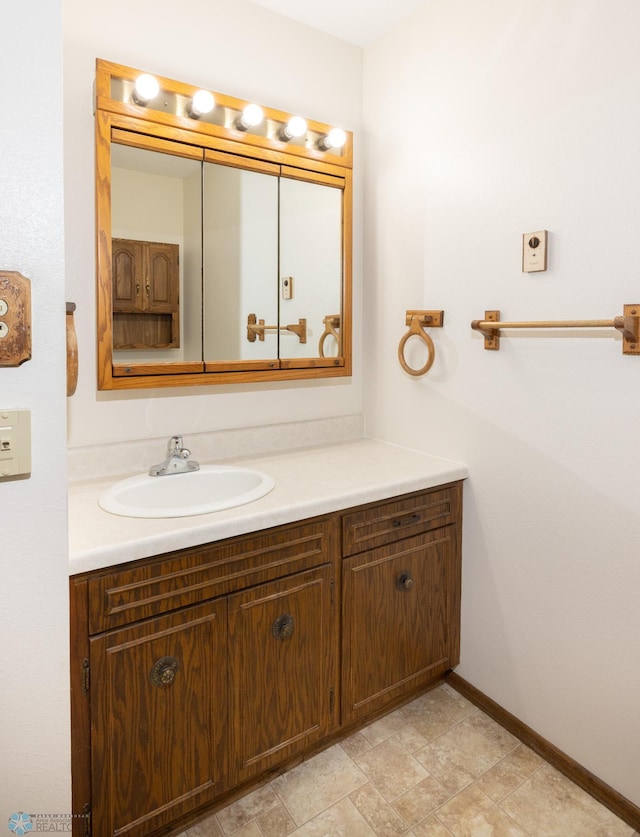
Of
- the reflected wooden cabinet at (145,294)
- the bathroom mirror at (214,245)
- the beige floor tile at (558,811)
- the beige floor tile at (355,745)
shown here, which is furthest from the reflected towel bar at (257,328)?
the beige floor tile at (558,811)

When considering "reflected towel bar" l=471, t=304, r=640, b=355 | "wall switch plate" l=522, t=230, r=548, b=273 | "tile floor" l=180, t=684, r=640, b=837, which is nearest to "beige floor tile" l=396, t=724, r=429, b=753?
"tile floor" l=180, t=684, r=640, b=837

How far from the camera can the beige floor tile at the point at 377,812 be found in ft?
4.94

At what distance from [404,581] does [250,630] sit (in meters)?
0.59

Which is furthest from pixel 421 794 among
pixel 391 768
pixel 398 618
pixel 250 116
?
pixel 250 116

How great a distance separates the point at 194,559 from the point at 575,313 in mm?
1272

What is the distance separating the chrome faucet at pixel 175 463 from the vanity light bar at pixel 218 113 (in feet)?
3.39

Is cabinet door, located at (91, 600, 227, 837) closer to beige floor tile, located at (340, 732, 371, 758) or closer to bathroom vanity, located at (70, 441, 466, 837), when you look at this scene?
bathroom vanity, located at (70, 441, 466, 837)

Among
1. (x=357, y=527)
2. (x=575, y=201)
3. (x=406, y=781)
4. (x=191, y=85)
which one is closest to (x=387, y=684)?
(x=406, y=781)

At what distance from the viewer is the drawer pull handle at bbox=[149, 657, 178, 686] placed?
1.34 metres

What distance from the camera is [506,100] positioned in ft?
5.70

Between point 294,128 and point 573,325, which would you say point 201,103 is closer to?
point 294,128

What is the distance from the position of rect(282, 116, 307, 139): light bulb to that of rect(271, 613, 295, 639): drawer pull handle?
5.42 ft

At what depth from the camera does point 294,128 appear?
1.97 m

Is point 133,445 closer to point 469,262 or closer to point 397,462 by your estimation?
point 397,462
